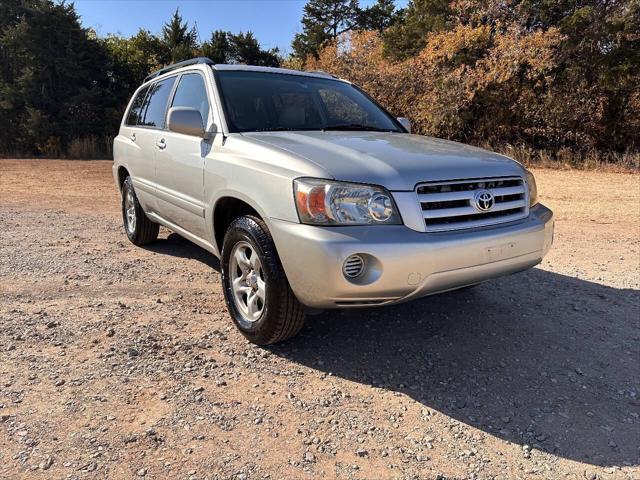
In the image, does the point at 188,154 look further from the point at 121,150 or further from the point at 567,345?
the point at 567,345

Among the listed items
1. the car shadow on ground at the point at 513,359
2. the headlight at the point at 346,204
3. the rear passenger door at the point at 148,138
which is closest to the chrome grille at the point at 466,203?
the headlight at the point at 346,204

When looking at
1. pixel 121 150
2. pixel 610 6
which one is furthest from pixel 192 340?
pixel 610 6

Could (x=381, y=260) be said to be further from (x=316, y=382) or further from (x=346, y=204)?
(x=316, y=382)

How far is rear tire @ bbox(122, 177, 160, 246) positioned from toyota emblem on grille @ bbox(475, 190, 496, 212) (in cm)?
373

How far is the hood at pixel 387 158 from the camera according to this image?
285 cm

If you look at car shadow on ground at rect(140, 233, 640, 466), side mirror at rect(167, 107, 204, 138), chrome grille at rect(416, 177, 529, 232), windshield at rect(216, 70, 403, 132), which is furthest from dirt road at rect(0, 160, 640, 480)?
windshield at rect(216, 70, 403, 132)

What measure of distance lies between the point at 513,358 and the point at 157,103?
13.3 feet

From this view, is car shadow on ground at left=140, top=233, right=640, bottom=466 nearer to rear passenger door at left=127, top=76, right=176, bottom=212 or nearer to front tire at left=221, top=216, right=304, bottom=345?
front tire at left=221, top=216, right=304, bottom=345

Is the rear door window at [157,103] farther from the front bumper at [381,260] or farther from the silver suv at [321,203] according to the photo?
the front bumper at [381,260]

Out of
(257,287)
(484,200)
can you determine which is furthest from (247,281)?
(484,200)

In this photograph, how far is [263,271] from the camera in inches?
122

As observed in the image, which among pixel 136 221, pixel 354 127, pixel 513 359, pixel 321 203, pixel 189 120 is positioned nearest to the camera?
pixel 321 203

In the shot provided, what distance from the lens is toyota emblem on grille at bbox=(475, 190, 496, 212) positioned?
304 cm

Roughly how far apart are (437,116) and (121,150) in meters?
10.8
